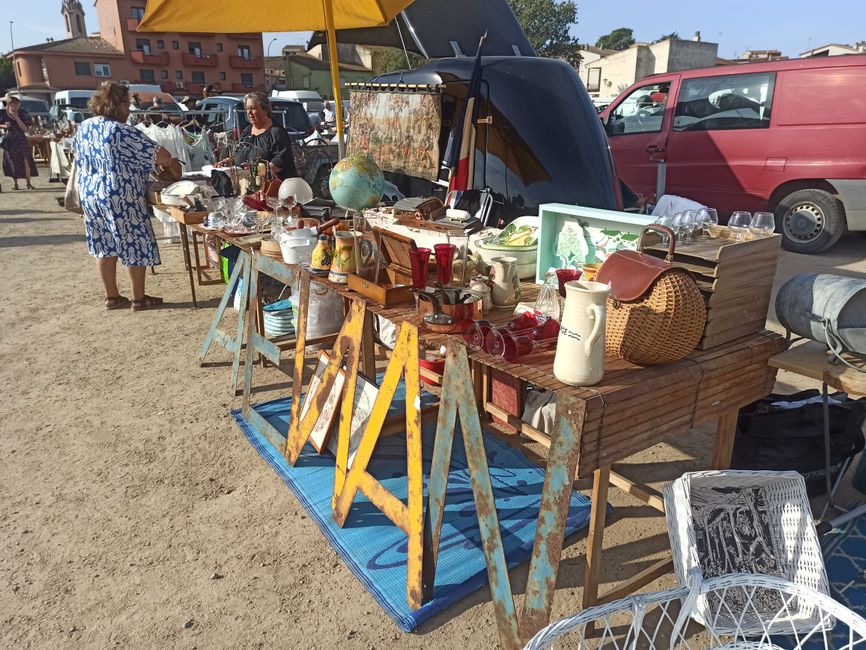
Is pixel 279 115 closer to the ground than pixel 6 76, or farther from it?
closer to the ground

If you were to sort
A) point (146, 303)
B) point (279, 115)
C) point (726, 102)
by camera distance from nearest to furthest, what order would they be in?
point (146, 303)
point (726, 102)
point (279, 115)

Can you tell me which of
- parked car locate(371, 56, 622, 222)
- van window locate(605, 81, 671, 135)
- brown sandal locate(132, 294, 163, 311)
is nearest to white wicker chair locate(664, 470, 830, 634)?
parked car locate(371, 56, 622, 222)

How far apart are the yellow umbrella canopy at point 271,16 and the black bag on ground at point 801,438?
2.98 metres

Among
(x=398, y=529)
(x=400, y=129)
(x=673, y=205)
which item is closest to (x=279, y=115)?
(x=400, y=129)

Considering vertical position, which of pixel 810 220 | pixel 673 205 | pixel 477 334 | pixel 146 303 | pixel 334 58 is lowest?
pixel 146 303

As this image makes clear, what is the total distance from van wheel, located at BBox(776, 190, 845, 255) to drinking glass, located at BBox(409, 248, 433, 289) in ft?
19.7

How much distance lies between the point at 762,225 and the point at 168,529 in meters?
2.60

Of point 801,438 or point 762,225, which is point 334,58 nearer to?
point 762,225

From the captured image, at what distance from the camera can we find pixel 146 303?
5359 mm

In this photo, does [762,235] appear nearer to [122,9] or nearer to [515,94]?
[515,94]

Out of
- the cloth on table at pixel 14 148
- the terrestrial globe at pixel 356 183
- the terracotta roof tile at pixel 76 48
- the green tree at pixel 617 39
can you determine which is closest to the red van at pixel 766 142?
the terrestrial globe at pixel 356 183

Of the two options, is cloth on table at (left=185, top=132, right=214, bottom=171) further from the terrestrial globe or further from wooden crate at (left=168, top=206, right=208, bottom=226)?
the terrestrial globe

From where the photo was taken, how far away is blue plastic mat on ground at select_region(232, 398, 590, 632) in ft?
7.29

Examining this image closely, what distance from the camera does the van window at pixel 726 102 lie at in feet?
21.5
